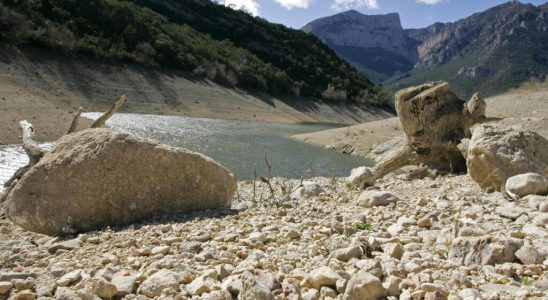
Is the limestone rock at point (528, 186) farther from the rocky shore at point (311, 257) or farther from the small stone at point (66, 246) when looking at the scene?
the small stone at point (66, 246)

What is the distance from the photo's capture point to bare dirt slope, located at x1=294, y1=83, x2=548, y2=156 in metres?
28.5

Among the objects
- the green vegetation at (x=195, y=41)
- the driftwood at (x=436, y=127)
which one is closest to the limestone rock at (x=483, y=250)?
the driftwood at (x=436, y=127)

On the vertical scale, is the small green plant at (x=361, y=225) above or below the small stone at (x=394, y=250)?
below

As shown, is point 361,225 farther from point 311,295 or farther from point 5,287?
point 5,287

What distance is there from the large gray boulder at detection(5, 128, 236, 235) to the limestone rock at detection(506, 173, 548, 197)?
4.70 metres

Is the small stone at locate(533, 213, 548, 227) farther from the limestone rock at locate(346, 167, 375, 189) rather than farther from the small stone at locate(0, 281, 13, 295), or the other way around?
the limestone rock at locate(346, 167, 375, 189)

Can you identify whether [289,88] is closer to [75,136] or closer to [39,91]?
[39,91]

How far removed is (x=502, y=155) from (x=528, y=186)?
1.52 m

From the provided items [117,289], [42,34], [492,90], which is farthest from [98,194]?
[492,90]

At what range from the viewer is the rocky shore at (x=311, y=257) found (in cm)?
348

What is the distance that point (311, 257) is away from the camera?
14.5 feet

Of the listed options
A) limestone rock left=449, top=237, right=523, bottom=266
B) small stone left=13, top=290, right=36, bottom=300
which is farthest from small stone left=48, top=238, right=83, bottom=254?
limestone rock left=449, top=237, right=523, bottom=266

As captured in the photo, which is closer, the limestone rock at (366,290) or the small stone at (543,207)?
the limestone rock at (366,290)

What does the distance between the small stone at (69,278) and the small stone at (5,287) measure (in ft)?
1.27
